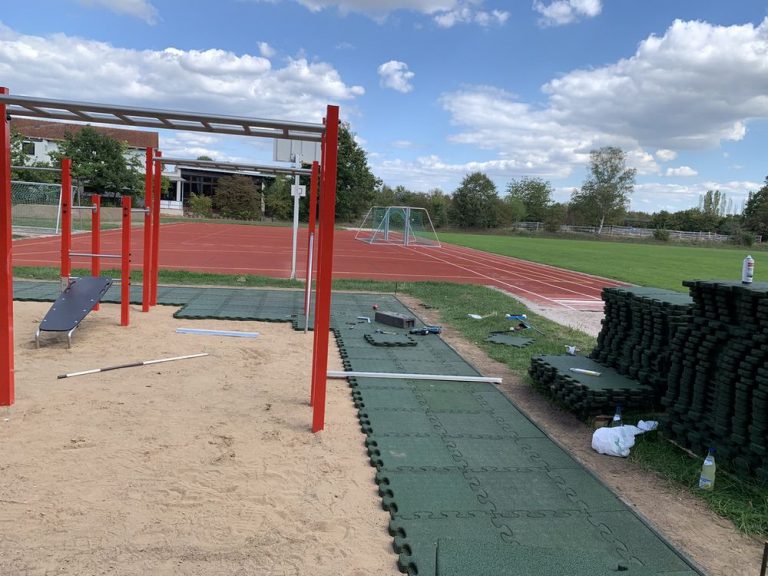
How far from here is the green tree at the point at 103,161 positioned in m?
41.8

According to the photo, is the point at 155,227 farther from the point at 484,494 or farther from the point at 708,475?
the point at 708,475

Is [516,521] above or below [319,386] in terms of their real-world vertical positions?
below

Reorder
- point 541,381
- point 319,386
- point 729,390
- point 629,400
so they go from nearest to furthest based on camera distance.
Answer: point 729,390, point 319,386, point 629,400, point 541,381

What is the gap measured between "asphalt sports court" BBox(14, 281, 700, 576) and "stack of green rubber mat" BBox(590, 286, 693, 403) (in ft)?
4.22

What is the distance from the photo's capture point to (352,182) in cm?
5953

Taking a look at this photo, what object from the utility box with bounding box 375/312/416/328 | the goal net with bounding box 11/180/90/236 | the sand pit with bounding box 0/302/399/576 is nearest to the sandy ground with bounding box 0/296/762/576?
the sand pit with bounding box 0/302/399/576

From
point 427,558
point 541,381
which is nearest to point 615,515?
point 427,558

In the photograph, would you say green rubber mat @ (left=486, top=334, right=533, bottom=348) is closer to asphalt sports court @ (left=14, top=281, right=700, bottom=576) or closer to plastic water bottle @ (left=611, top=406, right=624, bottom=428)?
asphalt sports court @ (left=14, top=281, right=700, bottom=576)

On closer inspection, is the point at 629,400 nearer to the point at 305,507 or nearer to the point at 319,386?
the point at 319,386

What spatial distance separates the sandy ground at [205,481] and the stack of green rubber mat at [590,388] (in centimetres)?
21

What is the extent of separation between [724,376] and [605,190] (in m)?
69.0

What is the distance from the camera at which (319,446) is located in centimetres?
429

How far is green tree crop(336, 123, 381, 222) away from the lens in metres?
59.1

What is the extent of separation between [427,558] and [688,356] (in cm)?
296
